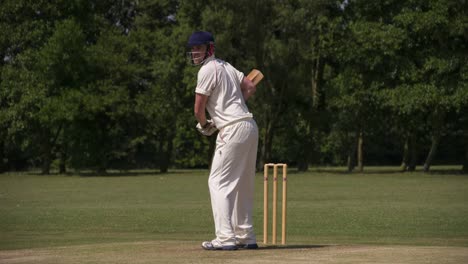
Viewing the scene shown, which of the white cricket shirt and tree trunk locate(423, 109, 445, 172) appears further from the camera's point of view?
tree trunk locate(423, 109, 445, 172)

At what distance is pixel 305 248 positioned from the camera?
12.2 metres

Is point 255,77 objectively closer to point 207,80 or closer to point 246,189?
point 207,80

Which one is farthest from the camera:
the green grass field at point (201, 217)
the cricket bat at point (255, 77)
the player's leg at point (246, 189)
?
the green grass field at point (201, 217)

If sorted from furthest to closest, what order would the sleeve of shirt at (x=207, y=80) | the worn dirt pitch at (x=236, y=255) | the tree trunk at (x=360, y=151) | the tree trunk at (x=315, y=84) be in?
the tree trunk at (x=360, y=151) < the tree trunk at (x=315, y=84) < the sleeve of shirt at (x=207, y=80) < the worn dirt pitch at (x=236, y=255)

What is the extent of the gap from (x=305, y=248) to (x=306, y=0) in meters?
49.0

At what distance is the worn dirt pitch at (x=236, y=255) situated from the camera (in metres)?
10.6

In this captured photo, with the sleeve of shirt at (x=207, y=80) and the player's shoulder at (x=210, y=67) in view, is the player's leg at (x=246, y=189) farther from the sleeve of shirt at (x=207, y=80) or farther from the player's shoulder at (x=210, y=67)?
the player's shoulder at (x=210, y=67)

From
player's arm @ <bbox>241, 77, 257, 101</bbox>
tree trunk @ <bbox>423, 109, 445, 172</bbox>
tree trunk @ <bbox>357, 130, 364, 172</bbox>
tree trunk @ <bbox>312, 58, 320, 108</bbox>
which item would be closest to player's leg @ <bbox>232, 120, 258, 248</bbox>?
player's arm @ <bbox>241, 77, 257, 101</bbox>

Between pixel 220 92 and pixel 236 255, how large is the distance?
6.40 feet

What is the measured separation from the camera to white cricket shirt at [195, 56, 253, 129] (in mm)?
11672

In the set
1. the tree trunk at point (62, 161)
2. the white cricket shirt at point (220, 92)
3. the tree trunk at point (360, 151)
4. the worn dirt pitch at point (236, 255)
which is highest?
the white cricket shirt at point (220, 92)

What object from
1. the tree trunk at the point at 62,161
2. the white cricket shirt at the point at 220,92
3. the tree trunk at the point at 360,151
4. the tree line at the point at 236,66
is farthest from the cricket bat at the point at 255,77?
the tree trunk at the point at 62,161

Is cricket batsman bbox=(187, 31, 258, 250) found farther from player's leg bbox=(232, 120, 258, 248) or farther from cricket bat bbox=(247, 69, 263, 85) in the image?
cricket bat bbox=(247, 69, 263, 85)

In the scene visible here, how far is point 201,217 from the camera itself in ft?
Answer: 77.0
